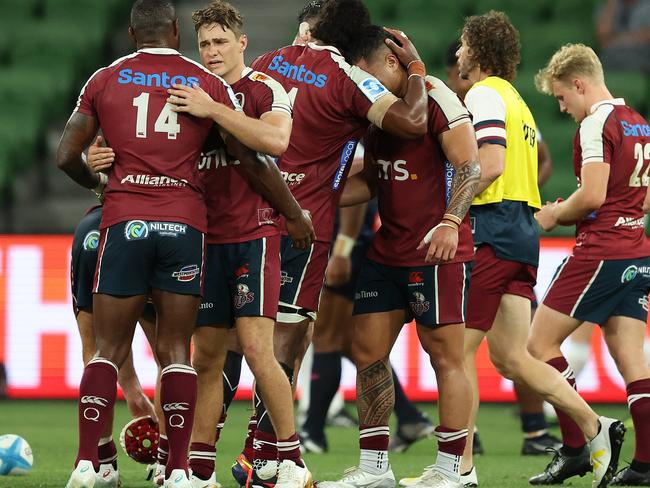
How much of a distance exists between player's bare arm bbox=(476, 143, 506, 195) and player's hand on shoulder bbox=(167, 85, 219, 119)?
5.00 feet

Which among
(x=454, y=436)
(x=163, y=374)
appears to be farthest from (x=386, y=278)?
(x=163, y=374)

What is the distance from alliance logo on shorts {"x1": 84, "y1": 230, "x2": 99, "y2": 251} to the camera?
581 cm

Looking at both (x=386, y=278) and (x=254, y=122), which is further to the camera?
(x=386, y=278)

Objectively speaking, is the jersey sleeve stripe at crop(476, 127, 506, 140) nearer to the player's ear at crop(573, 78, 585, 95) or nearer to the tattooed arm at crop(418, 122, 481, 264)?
the tattooed arm at crop(418, 122, 481, 264)

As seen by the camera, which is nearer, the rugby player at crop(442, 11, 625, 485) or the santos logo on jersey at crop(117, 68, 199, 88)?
the santos logo on jersey at crop(117, 68, 199, 88)

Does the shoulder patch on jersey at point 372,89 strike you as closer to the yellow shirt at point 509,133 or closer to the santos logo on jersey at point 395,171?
the santos logo on jersey at point 395,171

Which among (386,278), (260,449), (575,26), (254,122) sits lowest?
(260,449)

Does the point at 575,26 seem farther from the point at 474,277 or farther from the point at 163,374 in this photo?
the point at 163,374

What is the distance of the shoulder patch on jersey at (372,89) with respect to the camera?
215 inches

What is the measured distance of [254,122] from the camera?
508 centimetres

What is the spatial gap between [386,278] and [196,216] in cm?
111

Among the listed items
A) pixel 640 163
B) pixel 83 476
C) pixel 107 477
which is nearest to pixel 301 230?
pixel 83 476

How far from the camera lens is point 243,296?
522 centimetres

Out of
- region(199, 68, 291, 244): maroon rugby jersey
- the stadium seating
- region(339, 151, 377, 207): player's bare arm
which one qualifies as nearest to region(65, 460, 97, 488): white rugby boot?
region(199, 68, 291, 244): maroon rugby jersey
